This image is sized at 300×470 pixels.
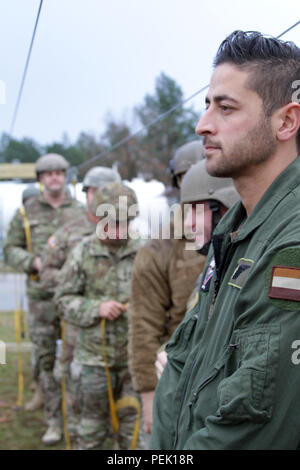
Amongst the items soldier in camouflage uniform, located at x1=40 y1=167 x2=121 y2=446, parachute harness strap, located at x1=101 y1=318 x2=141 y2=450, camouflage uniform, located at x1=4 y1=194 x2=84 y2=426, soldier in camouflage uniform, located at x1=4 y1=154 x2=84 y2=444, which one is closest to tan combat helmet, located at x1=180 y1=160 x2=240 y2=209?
soldier in camouflage uniform, located at x1=40 y1=167 x2=121 y2=446

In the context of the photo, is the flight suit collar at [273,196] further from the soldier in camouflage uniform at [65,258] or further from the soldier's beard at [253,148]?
the soldier in camouflage uniform at [65,258]

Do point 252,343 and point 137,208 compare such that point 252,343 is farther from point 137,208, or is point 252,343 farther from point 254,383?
point 137,208

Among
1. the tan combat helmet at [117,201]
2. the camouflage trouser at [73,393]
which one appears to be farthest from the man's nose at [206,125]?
the camouflage trouser at [73,393]

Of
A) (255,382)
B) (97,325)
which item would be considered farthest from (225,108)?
(97,325)

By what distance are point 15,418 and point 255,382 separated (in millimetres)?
5113

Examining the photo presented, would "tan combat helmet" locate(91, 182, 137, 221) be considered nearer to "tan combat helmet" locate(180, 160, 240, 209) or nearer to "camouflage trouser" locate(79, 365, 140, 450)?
"tan combat helmet" locate(180, 160, 240, 209)

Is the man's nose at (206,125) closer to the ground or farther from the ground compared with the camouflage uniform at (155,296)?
farther from the ground

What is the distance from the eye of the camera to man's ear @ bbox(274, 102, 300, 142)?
5.28ft

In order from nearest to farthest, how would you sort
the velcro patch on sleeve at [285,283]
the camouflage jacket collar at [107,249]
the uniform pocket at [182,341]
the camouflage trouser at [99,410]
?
the velcro patch on sleeve at [285,283]
the uniform pocket at [182,341]
the camouflage trouser at [99,410]
the camouflage jacket collar at [107,249]

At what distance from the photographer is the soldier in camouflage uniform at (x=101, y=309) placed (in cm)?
383

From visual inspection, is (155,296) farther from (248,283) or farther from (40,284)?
(40,284)

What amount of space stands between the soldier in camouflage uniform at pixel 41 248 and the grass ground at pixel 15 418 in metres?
0.25

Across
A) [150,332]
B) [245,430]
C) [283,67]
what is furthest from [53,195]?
[245,430]

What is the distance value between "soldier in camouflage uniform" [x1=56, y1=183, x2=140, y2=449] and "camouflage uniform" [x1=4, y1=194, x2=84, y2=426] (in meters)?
1.51
